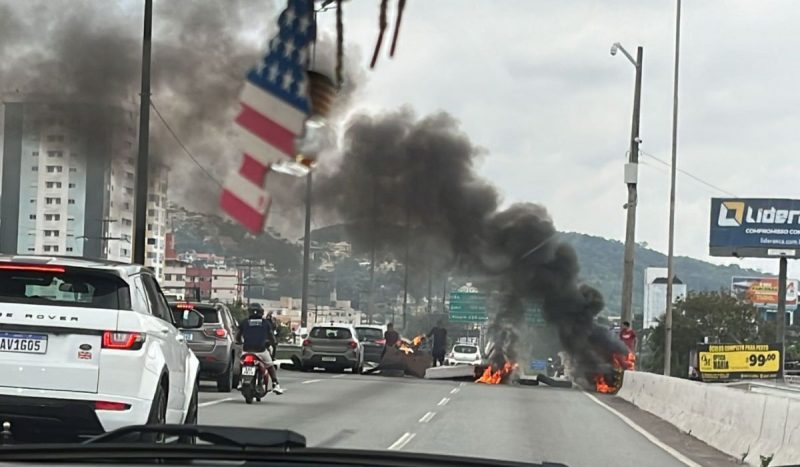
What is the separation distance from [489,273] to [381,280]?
539cm

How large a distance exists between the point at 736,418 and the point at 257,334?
23.4ft

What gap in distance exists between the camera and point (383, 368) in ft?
122

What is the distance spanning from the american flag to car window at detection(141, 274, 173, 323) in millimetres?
3408

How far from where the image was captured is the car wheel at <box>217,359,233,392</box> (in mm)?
22578

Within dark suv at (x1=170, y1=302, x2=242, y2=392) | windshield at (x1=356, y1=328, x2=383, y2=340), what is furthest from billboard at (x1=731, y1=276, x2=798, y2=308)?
dark suv at (x1=170, y1=302, x2=242, y2=392)

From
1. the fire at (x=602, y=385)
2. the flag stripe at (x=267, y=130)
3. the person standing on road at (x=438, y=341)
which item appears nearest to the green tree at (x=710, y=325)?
the person standing on road at (x=438, y=341)

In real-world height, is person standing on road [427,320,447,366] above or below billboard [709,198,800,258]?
below

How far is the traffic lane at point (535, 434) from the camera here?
13.6 m

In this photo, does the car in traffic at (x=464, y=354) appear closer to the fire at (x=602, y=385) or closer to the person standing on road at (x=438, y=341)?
the person standing on road at (x=438, y=341)

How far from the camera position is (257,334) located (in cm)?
1891

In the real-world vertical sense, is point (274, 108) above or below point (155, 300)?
above

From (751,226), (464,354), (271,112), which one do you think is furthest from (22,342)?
(751,226)

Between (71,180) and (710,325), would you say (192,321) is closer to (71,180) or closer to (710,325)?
(71,180)

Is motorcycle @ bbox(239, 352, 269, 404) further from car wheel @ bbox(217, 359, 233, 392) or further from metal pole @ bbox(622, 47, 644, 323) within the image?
metal pole @ bbox(622, 47, 644, 323)
